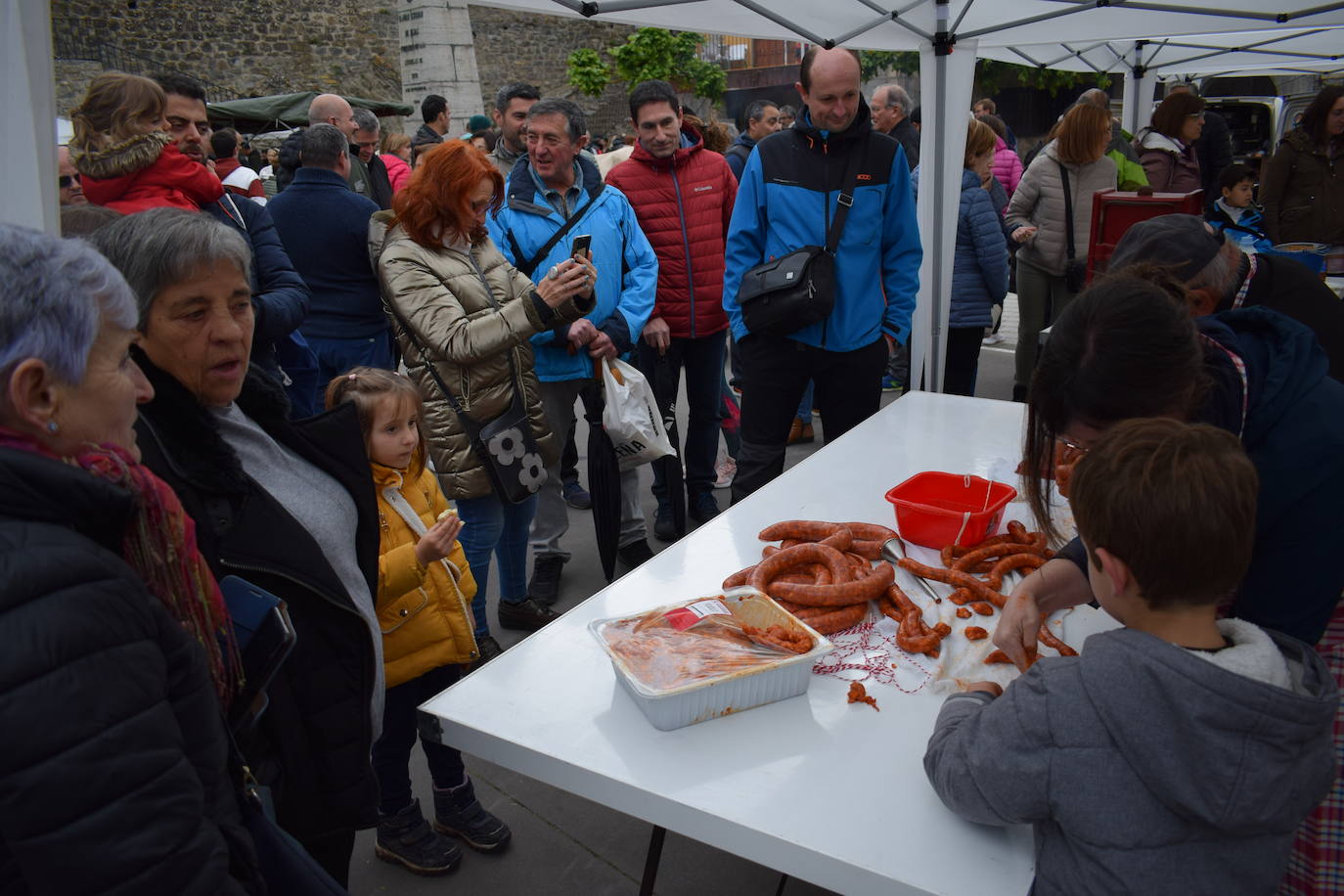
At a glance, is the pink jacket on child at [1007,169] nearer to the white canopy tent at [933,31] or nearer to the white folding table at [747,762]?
the white canopy tent at [933,31]

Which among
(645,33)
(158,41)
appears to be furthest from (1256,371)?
(645,33)

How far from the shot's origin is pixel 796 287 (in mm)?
3707

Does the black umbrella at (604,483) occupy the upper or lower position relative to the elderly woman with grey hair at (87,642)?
lower

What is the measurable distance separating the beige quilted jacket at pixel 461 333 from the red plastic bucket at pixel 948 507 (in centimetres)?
144

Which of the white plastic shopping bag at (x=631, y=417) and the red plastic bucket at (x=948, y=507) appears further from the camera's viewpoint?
the white plastic shopping bag at (x=631, y=417)

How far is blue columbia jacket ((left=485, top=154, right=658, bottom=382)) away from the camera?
3898mm

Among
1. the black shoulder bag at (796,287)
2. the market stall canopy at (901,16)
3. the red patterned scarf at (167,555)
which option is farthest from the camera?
the market stall canopy at (901,16)

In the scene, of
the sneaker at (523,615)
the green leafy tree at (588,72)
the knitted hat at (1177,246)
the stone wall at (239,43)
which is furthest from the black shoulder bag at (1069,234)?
the green leafy tree at (588,72)

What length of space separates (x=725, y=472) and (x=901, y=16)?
2.73m

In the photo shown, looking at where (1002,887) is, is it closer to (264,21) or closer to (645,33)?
(264,21)

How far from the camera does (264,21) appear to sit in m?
19.1

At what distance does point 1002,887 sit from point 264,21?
73.0 feet

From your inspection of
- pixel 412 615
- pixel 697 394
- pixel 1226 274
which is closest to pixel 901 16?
pixel 697 394

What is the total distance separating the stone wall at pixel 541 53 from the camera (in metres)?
24.0
